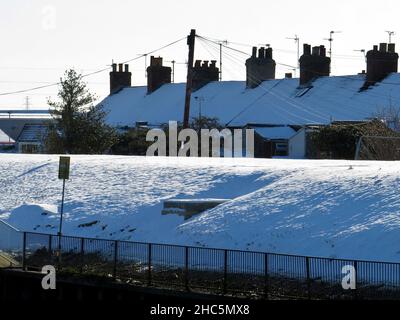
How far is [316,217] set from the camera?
92.8 ft

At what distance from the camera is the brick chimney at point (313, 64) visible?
74625 millimetres

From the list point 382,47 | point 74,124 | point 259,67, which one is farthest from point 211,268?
point 259,67

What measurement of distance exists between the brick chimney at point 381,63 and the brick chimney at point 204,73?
16872 mm

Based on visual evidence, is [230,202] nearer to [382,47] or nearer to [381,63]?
[382,47]

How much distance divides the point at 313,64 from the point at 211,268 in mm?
51152

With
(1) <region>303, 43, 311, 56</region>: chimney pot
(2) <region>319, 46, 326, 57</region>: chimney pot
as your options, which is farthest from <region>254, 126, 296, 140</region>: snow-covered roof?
(2) <region>319, 46, 326, 57</region>: chimney pot

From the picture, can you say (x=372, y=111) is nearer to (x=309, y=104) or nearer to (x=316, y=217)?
(x=309, y=104)

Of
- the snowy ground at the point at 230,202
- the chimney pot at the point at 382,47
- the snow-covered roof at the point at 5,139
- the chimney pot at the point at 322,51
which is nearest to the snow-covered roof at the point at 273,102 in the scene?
the chimney pot at the point at 322,51

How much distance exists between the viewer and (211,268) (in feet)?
83.6

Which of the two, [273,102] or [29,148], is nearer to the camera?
[273,102]

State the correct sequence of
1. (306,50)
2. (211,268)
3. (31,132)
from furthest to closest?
1. (31,132)
2. (306,50)
3. (211,268)

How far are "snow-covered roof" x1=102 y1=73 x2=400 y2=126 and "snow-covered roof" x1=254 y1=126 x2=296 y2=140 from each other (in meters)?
1.18

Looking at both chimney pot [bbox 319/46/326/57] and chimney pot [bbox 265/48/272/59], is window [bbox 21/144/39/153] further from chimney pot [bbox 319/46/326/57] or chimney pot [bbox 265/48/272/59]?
chimney pot [bbox 319/46/326/57]
